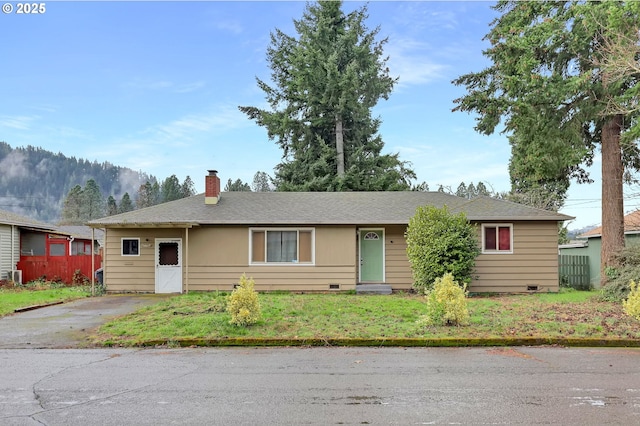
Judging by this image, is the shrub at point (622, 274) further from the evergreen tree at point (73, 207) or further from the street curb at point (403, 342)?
the evergreen tree at point (73, 207)

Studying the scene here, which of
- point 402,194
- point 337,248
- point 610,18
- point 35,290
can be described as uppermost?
point 610,18

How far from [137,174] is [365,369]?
186955mm

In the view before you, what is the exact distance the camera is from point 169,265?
685 inches

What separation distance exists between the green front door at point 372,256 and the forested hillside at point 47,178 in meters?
150

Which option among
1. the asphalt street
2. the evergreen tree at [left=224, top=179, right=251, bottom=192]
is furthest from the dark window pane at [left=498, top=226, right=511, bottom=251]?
the evergreen tree at [left=224, top=179, right=251, bottom=192]

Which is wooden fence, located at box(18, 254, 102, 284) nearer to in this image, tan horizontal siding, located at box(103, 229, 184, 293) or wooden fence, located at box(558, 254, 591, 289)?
tan horizontal siding, located at box(103, 229, 184, 293)

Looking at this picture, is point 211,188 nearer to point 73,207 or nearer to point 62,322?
point 62,322

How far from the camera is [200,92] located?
24141 mm

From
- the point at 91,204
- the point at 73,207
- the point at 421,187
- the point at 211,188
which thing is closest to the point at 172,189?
the point at 91,204

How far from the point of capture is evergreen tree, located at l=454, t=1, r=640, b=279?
15438mm

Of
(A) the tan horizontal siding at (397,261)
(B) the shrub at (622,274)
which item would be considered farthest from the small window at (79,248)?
(B) the shrub at (622,274)

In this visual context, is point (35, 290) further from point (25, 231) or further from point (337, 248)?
point (337, 248)

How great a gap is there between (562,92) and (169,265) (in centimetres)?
1423

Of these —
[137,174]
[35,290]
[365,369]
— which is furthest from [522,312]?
[137,174]
